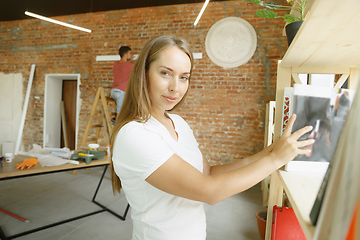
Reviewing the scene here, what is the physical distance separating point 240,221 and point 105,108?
3.22 meters

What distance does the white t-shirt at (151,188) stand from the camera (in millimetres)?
809

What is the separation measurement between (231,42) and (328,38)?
12.6 ft

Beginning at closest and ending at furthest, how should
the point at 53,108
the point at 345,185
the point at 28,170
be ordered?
the point at 345,185 < the point at 28,170 < the point at 53,108

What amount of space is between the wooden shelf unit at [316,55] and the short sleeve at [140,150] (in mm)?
441

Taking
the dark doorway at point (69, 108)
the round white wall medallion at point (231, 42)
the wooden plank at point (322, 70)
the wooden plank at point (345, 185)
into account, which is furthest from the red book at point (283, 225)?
the dark doorway at point (69, 108)

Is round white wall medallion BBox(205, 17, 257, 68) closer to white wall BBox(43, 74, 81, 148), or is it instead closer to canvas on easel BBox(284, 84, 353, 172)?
white wall BBox(43, 74, 81, 148)

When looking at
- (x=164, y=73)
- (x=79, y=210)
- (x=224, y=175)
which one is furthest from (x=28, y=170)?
(x=224, y=175)

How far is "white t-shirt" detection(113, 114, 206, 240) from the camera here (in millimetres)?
809

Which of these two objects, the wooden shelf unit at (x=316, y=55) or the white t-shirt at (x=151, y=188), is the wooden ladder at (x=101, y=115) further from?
the wooden shelf unit at (x=316, y=55)

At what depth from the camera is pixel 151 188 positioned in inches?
36.9

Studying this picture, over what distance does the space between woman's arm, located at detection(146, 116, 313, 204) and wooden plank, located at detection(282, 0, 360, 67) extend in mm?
262

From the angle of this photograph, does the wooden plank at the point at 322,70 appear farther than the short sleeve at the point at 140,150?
Yes

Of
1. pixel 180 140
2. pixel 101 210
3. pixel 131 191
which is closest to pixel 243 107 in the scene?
pixel 101 210

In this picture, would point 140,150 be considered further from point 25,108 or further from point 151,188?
point 25,108
